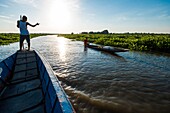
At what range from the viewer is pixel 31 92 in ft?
12.7

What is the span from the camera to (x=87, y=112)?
4.32 meters

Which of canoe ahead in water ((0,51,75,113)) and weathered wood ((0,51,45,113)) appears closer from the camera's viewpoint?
canoe ahead in water ((0,51,75,113))

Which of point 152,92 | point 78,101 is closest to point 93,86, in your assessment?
point 78,101

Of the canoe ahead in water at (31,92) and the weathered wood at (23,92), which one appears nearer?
the canoe ahead in water at (31,92)

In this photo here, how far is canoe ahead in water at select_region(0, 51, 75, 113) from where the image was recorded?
2475 mm

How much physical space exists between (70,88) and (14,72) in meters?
2.32

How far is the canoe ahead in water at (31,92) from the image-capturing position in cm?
247

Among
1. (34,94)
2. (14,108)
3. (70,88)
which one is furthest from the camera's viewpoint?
(70,88)

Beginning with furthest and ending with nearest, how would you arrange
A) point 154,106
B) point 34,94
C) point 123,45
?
1. point 123,45
2. point 154,106
3. point 34,94

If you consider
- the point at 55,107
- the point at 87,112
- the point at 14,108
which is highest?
the point at 55,107

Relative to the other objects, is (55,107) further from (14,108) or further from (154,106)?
(154,106)

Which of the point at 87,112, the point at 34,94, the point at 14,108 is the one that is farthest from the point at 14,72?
the point at 87,112

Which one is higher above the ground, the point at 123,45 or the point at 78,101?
the point at 123,45

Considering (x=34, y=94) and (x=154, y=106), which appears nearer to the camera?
(x=34, y=94)
